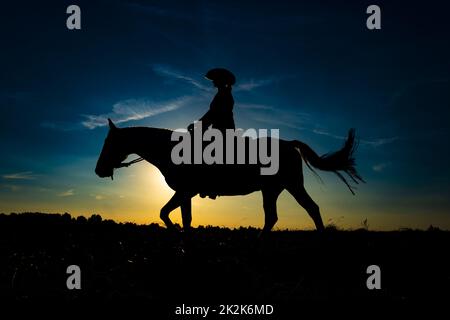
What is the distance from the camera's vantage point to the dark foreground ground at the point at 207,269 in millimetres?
5008

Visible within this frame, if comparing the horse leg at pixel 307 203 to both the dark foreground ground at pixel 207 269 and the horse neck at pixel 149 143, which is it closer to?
the dark foreground ground at pixel 207 269

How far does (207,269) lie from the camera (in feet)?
20.2

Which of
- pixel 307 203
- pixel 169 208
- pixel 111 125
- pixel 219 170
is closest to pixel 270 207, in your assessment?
pixel 307 203

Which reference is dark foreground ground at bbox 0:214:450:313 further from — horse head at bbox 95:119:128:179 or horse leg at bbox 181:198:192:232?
horse head at bbox 95:119:128:179

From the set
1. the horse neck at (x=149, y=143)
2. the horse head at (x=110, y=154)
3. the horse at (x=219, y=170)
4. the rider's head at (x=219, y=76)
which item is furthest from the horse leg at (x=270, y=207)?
the horse head at (x=110, y=154)

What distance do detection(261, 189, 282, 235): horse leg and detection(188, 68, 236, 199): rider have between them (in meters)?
1.68

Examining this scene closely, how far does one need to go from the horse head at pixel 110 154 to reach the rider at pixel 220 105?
6.35 feet

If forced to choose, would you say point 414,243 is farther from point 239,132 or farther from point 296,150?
point 239,132

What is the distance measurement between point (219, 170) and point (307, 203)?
2.51 metres

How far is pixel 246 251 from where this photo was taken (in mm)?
8875

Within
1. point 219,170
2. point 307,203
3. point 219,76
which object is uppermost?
point 219,76

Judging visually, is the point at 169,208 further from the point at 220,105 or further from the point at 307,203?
the point at 307,203
